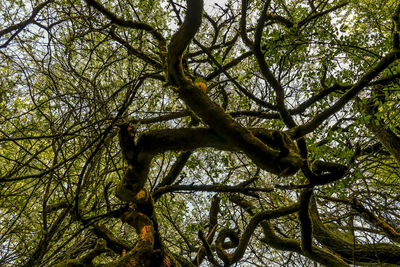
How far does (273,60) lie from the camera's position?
4.37 meters

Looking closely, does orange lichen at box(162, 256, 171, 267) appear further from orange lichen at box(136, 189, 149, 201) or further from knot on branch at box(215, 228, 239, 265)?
knot on branch at box(215, 228, 239, 265)

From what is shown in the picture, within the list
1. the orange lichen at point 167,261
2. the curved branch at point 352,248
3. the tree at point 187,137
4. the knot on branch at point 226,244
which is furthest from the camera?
the knot on branch at point 226,244

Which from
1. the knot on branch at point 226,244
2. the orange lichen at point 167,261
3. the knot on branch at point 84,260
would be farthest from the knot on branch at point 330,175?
the knot on branch at point 84,260

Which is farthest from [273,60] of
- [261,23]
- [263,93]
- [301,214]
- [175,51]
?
[301,214]

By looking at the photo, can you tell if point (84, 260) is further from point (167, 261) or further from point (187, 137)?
point (187, 137)

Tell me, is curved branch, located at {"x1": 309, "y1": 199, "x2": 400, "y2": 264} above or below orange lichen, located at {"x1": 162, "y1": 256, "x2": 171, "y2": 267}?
above

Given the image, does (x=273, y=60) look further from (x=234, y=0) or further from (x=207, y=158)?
(x=207, y=158)

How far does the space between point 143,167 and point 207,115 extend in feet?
3.78

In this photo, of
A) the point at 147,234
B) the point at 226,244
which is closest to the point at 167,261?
the point at 147,234

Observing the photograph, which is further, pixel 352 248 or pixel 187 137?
pixel 352 248

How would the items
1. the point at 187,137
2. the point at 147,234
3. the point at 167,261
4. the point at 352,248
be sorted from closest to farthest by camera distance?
the point at 187,137 < the point at 147,234 < the point at 167,261 < the point at 352,248

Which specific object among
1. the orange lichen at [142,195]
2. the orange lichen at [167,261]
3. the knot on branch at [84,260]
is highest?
the orange lichen at [142,195]

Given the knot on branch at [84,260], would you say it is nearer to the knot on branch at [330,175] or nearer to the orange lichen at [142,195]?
the orange lichen at [142,195]

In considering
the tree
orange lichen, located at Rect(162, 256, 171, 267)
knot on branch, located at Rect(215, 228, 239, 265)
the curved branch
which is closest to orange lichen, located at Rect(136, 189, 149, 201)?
the tree
